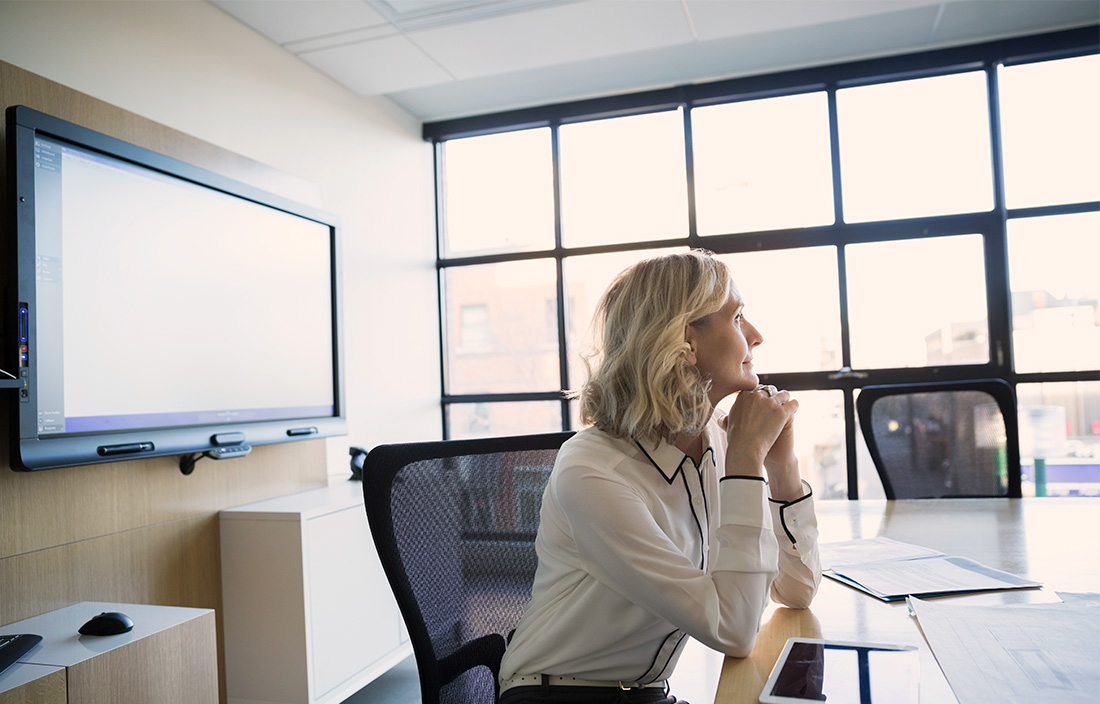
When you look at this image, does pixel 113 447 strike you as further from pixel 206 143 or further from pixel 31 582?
pixel 206 143

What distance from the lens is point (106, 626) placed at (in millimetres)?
1838

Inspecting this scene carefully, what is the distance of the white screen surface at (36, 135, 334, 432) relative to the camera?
2.13m

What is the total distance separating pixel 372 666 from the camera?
2943mm

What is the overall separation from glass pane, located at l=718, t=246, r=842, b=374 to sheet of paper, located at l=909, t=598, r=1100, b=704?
3.30 metres

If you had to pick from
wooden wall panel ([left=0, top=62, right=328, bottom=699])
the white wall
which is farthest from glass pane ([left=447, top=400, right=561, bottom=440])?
wooden wall panel ([left=0, top=62, right=328, bottom=699])

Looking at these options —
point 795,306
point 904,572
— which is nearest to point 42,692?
point 904,572

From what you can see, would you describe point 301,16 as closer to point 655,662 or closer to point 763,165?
point 763,165

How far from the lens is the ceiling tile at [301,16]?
3109 millimetres

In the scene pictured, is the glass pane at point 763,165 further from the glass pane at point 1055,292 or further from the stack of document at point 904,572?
the stack of document at point 904,572

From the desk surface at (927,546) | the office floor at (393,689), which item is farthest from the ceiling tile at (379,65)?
the desk surface at (927,546)

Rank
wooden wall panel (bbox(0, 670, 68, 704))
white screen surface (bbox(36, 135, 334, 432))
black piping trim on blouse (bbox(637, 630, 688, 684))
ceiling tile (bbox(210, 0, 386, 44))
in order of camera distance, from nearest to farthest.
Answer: black piping trim on blouse (bbox(637, 630, 688, 684))
wooden wall panel (bbox(0, 670, 68, 704))
white screen surface (bbox(36, 135, 334, 432))
ceiling tile (bbox(210, 0, 386, 44))

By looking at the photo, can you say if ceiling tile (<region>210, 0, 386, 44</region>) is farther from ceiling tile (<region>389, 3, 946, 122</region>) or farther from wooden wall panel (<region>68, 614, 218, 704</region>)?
wooden wall panel (<region>68, 614, 218, 704</region>)

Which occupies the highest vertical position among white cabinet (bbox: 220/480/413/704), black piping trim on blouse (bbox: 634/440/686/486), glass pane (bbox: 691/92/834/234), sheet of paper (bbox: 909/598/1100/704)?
glass pane (bbox: 691/92/834/234)

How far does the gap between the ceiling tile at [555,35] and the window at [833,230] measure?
2.96 ft
